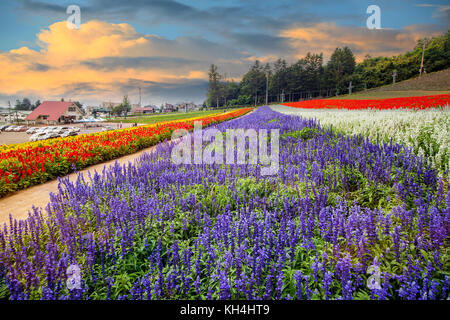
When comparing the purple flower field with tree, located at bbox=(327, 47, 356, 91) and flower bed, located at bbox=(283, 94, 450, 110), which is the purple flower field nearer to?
flower bed, located at bbox=(283, 94, 450, 110)

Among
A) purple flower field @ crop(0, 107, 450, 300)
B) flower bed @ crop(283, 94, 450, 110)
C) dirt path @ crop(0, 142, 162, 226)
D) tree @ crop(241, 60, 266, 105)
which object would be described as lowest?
dirt path @ crop(0, 142, 162, 226)

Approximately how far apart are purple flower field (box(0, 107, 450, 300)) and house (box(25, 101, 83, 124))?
76831 millimetres

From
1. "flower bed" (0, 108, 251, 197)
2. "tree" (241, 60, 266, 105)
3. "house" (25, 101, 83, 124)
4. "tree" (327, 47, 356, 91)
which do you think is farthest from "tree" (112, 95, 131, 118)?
"flower bed" (0, 108, 251, 197)

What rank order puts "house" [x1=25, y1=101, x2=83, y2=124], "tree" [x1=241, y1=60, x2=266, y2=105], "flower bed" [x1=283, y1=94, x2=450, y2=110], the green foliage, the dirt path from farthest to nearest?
"tree" [x1=241, y1=60, x2=266, y2=105] < "house" [x1=25, y1=101, x2=83, y2=124] < "flower bed" [x1=283, y1=94, x2=450, y2=110] < the green foliage < the dirt path

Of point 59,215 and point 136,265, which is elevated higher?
point 59,215

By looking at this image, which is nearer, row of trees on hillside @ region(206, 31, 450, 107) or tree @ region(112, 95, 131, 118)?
row of trees on hillside @ region(206, 31, 450, 107)

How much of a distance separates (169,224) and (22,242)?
1.85m

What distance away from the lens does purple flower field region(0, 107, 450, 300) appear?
5.69 ft

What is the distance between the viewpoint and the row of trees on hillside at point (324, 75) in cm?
6706

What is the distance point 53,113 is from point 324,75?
96176mm
